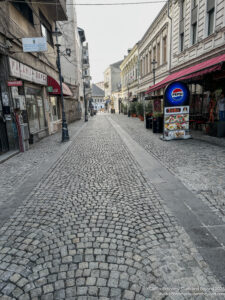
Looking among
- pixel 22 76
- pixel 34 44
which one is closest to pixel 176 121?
pixel 34 44

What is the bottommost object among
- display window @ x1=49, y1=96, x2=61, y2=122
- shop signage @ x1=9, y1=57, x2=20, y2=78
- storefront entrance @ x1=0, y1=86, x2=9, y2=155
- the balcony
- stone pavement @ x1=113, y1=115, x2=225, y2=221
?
stone pavement @ x1=113, y1=115, x2=225, y2=221

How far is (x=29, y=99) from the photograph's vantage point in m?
10.9

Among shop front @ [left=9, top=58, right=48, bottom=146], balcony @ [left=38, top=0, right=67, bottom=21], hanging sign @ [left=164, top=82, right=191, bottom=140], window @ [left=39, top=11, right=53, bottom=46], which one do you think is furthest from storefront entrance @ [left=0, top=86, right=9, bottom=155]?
balcony @ [left=38, top=0, right=67, bottom=21]

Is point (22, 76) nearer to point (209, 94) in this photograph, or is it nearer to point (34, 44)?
point (34, 44)

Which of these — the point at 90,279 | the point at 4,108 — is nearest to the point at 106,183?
the point at 90,279

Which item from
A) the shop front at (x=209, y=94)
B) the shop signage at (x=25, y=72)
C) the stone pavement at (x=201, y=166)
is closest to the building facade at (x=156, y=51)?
the shop front at (x=209, y=94)

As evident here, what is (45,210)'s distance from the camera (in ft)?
11.8

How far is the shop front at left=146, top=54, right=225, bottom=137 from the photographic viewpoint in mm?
8856

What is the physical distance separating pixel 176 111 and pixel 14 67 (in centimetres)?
767

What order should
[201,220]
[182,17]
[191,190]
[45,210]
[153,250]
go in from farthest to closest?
[182,17]
[191,190]
[45,210]
[201,220]
[153,250]

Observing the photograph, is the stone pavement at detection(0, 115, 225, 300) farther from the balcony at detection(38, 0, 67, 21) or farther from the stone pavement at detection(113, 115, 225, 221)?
the balcony at detection(38, 0, 67, 21)

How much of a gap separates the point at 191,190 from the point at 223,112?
24.8ft

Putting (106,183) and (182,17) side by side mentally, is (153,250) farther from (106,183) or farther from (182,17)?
(182,17)

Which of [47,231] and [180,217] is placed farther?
[180,217]
